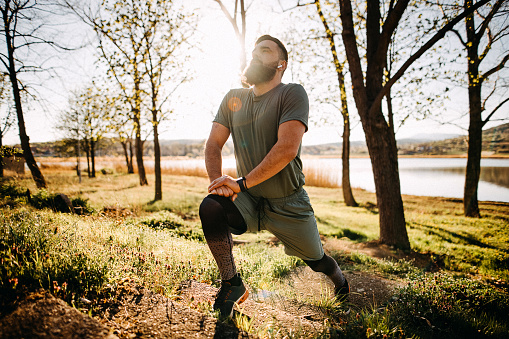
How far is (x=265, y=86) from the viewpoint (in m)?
2.28

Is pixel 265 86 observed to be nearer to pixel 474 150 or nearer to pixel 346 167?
pixel 346 167

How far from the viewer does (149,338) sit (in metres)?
1.42

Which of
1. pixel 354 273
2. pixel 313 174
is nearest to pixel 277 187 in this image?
pixel 354 273

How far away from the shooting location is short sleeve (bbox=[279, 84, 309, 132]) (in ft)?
6.41

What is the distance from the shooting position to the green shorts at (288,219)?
220 cm

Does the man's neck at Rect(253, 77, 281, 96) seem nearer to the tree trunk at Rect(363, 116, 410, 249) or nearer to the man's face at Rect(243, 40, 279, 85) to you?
the man's face at Rect(243, 40, 279, 85)

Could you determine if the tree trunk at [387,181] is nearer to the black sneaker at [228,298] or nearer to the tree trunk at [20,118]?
the black sneaker at [228,298]

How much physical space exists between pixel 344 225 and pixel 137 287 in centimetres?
830

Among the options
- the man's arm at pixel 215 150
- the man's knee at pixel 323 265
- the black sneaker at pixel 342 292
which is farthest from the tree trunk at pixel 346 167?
the man's arm at pixel 215 150

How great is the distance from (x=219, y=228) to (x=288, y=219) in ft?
2.06

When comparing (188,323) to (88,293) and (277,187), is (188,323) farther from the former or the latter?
(277,187)

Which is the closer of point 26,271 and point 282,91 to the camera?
point 26,271

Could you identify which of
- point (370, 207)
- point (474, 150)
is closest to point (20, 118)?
point (370, 207)

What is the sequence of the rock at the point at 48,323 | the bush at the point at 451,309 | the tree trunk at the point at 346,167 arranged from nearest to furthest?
the rock at the point at 48,323
the bush at the point at 451,309
the tree trunk at the point at 346,167
